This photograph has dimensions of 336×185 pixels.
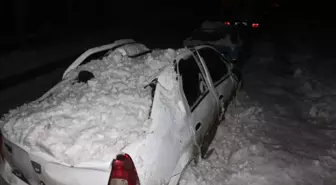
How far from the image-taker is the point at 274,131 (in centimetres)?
531

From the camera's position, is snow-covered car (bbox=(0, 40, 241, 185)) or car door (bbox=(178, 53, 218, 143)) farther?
car door (bbox=(178, 53, 218, 143))

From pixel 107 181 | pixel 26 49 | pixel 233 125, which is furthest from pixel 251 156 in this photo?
pixel 26 49

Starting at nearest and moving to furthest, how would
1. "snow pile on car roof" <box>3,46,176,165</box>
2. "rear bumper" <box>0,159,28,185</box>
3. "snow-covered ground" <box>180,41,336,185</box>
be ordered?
"snow pile on car roof" <box>3,46,176,165</box>, "rear bumper" <box>0,159,28,185</box>, "snow-covered ground" <box>180,41,336,185</box>

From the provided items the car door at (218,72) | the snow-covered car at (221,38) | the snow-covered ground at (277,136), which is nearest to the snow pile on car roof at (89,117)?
the car door at (218,72)

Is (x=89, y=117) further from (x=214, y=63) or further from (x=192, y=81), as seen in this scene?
(x=214, y=63)

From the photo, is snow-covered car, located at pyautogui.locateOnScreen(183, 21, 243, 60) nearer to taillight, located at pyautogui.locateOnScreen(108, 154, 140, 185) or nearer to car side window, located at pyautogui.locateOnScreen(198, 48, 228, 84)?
car side window, located at pyautogui.locateOnScreen(198, 48, 228, 84)

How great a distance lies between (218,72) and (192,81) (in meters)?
1.18

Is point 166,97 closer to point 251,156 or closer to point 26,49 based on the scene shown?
point 251,156

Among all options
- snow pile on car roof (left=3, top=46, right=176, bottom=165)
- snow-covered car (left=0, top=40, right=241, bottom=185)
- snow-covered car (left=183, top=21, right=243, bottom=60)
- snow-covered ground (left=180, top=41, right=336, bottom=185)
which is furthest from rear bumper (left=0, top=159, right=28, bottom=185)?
snow-covered car (left=183, top=21, right=243, bottom=60)

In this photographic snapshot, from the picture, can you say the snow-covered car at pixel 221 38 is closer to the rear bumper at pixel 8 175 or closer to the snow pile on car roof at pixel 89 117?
the snow pile on car roof at pixel 89 117

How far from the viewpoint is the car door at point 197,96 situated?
3490 mm

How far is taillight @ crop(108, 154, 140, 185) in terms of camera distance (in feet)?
7.66

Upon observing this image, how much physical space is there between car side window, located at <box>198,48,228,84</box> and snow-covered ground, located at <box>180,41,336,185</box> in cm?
106

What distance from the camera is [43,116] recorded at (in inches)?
109
